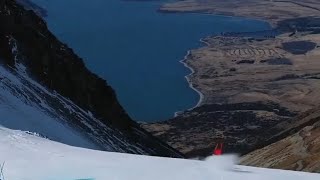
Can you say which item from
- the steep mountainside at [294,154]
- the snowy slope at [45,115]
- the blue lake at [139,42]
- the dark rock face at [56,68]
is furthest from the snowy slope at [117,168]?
the blue lake at [139,42]

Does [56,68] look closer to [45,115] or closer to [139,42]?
[45,115]

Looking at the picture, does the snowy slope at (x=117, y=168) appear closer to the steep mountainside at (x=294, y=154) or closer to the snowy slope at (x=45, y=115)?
the snowy slope at (x=45, y=115)

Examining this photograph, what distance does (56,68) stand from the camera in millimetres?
25156

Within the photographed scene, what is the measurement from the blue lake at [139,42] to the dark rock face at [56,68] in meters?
37.2

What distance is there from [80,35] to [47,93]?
8907cm

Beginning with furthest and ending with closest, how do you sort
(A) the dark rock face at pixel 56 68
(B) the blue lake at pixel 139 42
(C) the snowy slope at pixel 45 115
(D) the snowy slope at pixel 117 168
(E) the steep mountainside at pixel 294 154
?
1. (B) the blue lake at pixel 139 42
2. (A) the dark rock face at pixel 56 68
3. (E) the steep mountainside at pixel 294 154
4. (C) the snowy slope at pixel 45 115
5. (D) the snowy slope at pixel 117 168

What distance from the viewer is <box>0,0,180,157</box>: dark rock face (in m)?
22.7

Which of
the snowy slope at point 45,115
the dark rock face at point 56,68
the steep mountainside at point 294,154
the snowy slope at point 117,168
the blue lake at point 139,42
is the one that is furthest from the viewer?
the blue lake at point 139,42

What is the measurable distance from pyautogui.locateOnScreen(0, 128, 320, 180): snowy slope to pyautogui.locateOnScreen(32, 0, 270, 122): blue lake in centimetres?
6066

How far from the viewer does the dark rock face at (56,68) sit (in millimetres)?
22672

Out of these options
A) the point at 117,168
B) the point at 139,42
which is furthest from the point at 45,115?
the point at 139,42

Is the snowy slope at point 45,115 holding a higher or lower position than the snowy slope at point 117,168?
lower

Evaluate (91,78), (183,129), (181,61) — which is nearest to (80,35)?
(181,61)

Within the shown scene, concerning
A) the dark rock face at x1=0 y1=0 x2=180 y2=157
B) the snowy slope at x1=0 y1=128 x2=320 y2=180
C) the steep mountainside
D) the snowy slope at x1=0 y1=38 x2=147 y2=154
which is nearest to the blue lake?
the dark rock face at x1=0 y1=0 x2=180 y2=157
